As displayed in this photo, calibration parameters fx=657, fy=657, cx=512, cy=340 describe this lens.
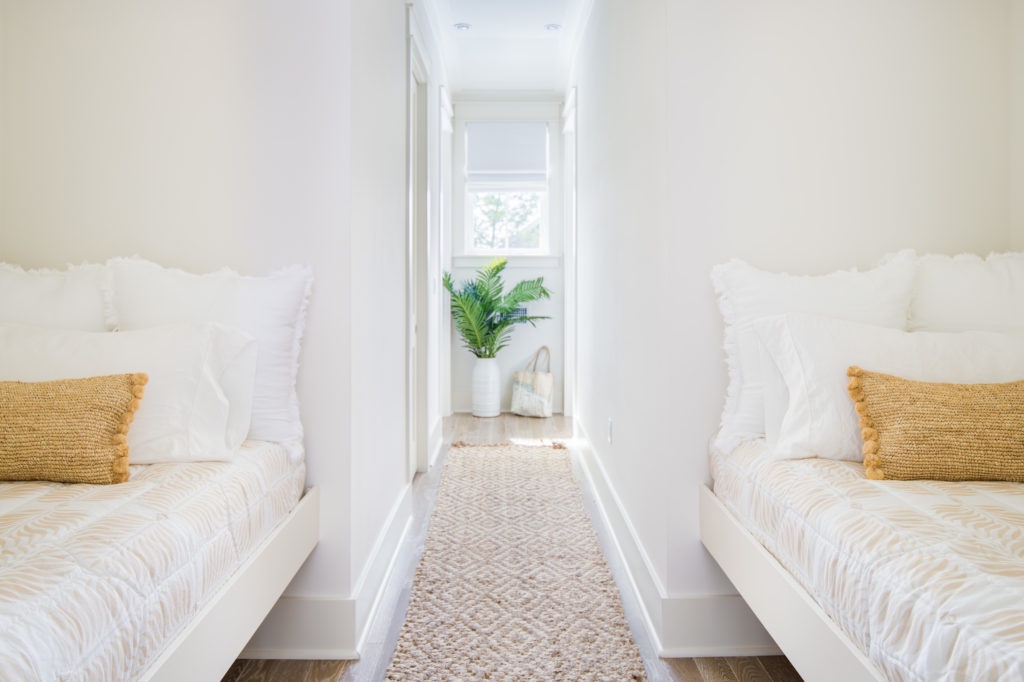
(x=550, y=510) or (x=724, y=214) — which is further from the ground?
(x=724, y=214)

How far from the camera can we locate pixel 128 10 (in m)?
1.91

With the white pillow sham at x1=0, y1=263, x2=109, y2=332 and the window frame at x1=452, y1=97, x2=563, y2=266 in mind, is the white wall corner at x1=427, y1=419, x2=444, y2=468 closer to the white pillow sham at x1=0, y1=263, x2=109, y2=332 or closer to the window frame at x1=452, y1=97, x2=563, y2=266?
the window frame at x1=452, y1=97, x2=563, y2=266

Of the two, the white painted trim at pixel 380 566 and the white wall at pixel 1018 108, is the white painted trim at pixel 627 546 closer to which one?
the white painted trim at pixel 380 566

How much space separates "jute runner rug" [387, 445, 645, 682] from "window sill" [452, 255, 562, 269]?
2522 mm

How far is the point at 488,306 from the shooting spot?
17.5 feet

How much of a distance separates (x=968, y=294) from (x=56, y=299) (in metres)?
2.49

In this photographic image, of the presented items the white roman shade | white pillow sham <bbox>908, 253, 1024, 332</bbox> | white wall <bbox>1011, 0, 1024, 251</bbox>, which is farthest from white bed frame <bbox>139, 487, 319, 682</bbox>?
the white roman shade

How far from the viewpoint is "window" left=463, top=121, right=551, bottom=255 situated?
5.68 metres

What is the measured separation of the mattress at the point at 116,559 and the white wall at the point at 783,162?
1.16 metres

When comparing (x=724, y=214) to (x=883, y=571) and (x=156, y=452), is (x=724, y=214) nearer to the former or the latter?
(x=883, y=571)

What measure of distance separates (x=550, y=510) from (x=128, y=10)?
253 cm

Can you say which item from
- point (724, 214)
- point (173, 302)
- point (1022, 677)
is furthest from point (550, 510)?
point (1022, 677)

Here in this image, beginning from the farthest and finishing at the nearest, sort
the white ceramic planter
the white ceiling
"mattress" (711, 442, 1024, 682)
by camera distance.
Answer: the white ceramic planter < the white ceiling < "mattress" (711, 442, 1024, 682)

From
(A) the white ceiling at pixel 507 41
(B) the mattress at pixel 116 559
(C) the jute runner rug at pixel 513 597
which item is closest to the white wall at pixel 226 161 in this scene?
(C) the jute runner rug at pixel 513 597
